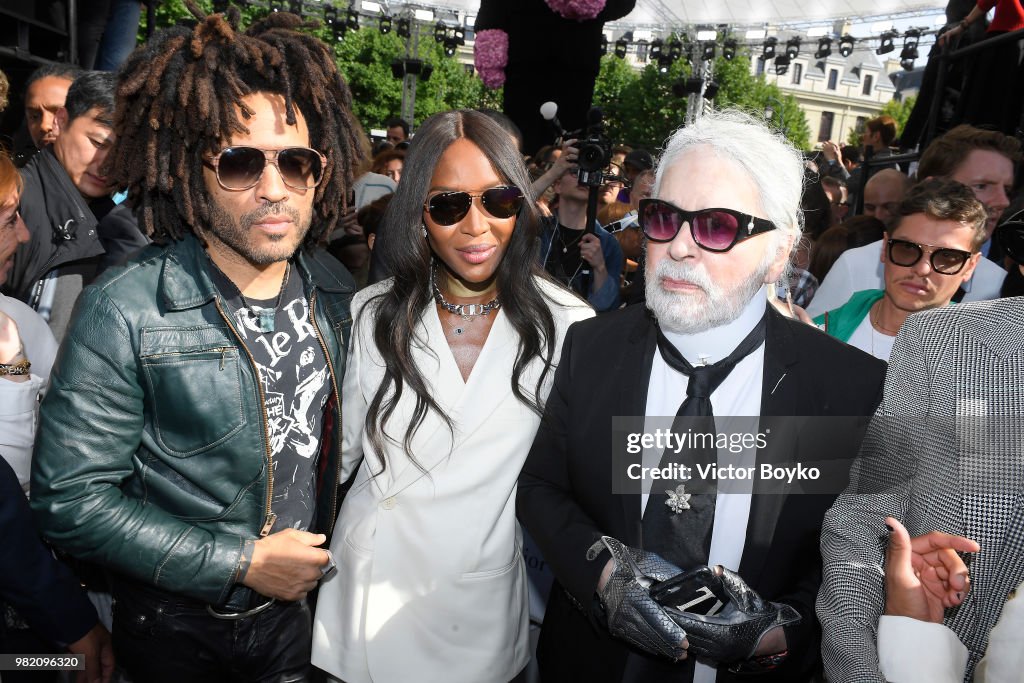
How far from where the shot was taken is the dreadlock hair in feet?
7.09

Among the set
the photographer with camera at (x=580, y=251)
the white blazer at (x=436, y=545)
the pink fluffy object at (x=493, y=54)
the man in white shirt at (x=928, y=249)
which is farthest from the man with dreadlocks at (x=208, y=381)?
the pink fluffy object at (x=493, y=54)

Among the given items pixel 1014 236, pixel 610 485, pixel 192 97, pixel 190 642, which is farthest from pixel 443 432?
pixel 1014 236

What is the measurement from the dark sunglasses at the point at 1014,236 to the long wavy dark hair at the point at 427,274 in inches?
49.7

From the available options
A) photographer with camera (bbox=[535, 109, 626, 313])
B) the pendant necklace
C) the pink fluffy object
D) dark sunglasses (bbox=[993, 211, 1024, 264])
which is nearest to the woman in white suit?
the pendant necklace

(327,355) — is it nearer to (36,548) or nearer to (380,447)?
(380,447)

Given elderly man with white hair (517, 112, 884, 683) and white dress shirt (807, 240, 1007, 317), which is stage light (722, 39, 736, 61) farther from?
A: elderly man with white hair (517, 112, 884, 683)

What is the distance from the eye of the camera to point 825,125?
78312 millimetres

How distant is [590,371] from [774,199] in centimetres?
67

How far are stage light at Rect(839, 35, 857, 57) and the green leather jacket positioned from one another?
82.5 feet

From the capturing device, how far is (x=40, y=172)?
319 cm

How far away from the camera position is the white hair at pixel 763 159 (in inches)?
79.4

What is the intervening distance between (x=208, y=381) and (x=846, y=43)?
2669 cm

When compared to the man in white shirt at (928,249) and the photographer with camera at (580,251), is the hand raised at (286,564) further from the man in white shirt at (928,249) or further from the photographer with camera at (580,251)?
the photographer with camera at (580,251)

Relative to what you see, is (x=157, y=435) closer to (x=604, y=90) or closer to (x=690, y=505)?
(x=690, y=505)
